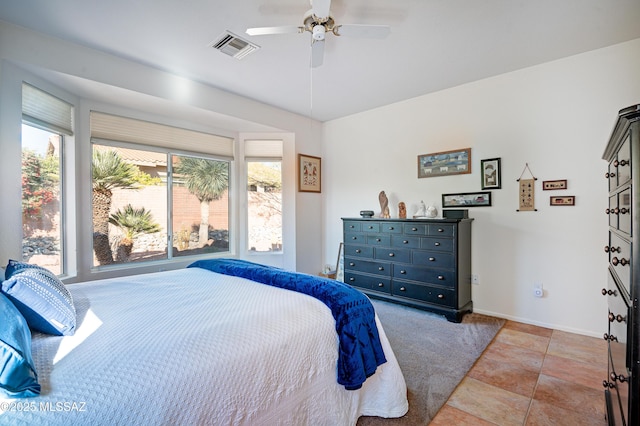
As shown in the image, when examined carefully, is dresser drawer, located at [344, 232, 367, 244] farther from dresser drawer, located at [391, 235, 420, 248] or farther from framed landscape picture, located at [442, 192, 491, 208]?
framed landscape picture, located at [442, 192, 491, 208]

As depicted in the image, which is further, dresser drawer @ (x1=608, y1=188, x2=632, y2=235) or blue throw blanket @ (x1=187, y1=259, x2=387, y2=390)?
blue throw blanket @ (x1=187, y1=259, x2=387, y2=390)

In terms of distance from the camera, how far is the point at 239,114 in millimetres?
3820

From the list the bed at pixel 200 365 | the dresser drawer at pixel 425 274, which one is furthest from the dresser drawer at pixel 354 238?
the bed at pixel 200 365

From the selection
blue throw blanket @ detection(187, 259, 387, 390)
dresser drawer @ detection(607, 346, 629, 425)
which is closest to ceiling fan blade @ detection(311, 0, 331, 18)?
blue throw blanket @ detection(187, 259, 387, 390)

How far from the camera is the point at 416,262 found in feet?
10.9

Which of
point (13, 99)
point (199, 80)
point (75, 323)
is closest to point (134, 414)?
point (75, 323)

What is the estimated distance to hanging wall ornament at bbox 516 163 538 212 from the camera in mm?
3004

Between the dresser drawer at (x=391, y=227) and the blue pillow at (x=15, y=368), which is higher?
the dresser drawer at (x=391, y=227)

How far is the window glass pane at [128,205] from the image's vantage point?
3.30m

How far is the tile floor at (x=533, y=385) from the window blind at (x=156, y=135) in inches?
155

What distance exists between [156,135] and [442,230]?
3.60 metres

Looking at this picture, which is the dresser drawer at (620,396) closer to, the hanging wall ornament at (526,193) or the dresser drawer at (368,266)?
the hanging wall ornament at (526,193)

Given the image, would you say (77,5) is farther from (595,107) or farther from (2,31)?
(595,107)

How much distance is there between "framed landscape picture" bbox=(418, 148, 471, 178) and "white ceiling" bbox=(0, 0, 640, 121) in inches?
32.2
